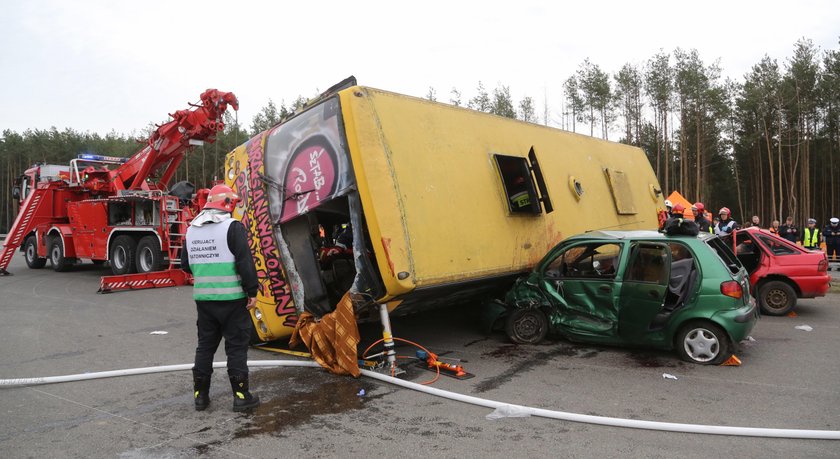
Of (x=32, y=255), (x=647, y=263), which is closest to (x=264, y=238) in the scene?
(x=647, y=263)

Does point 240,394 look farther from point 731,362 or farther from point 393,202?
point 731,362

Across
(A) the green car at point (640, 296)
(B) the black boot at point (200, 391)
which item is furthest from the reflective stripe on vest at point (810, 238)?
(B) the black boot at point (200, 391)

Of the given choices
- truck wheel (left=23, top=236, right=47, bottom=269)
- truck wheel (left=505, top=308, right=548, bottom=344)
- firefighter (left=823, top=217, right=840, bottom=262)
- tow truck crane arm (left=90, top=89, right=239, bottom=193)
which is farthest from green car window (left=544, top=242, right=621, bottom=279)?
truck wheel (left=23, top=236, right=47, bottom=269)

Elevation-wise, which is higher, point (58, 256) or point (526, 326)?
point (58, 256)

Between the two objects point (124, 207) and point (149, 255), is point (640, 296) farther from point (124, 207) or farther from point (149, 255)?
point (124, 207)

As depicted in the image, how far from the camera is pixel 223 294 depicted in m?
4.22

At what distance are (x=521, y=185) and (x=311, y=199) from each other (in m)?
2.69

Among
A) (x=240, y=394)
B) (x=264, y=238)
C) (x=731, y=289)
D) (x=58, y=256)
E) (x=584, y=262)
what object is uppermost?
(x=264, y=238)

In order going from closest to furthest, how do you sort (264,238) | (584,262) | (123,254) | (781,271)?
(264,238), (584,262), (781,271), (123,254)

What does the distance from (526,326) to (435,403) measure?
2.37 m

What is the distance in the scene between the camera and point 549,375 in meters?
5.14

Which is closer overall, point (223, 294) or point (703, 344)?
point (223, 294)

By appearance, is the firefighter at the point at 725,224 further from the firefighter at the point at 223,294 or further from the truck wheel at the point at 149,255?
the truck wheel at the point at 149,255

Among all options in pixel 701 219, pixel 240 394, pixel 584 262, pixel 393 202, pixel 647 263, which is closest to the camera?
pixel 240 394
